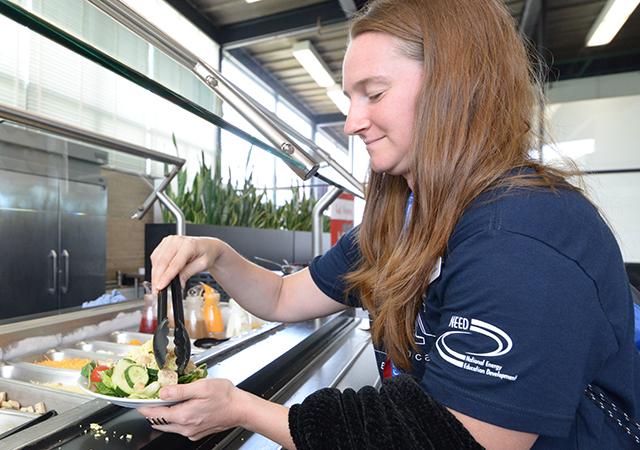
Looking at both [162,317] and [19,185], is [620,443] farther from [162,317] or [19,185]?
[19,185]

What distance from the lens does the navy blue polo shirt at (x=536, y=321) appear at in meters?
0.56

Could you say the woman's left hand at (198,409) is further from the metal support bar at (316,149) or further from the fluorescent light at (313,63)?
the fluorescent light at (313,63)

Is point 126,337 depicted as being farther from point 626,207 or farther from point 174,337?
point 626,207

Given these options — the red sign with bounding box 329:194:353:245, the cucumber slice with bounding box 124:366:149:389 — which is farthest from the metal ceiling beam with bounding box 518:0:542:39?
the cucumber slice with bounding box 124:366:149:389

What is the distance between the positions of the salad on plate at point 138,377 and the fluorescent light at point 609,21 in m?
5.32

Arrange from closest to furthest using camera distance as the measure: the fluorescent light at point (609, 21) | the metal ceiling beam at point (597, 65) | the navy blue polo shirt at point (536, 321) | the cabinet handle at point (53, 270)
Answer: the navy blue polo shirt at point (536, 321), the cabinet handle at point (53, 270), the fluorescent light at point (609, 21), the metal ceiling beam at point (597, 65)

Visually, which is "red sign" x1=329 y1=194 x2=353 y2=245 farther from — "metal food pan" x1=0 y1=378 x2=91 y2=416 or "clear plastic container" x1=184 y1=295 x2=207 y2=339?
"metal food pan" x1=0 y1=378 x2=91 y2=416

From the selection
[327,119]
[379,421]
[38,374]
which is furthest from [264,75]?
[379,421]

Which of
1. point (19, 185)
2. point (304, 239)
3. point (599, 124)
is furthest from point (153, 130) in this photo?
point (599, 124)

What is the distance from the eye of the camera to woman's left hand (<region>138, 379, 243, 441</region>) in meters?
0.66

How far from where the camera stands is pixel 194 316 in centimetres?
147

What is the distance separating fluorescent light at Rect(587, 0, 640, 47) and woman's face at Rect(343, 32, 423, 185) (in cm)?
483

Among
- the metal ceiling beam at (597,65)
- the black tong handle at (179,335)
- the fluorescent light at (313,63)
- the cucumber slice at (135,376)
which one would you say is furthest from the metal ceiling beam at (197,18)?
the cucumber slice at (135,376)

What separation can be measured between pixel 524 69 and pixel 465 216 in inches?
12.8
